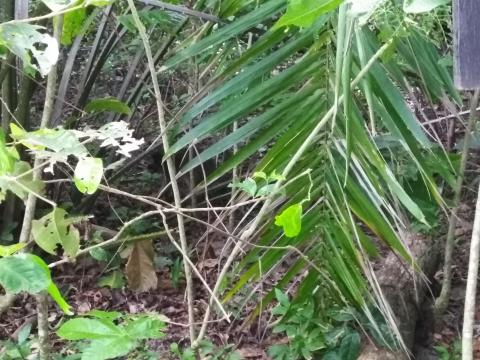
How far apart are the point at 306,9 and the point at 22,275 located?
55 centimetres

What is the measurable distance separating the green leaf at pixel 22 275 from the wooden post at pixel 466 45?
2.19 feet

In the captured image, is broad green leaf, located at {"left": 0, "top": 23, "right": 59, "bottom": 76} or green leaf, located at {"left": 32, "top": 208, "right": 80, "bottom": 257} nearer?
broad green leaf, located at {"left": 0, "top": 23, "right": 59, "bottom": 76}

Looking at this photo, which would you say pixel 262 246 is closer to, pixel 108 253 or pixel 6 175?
pixel 6 175

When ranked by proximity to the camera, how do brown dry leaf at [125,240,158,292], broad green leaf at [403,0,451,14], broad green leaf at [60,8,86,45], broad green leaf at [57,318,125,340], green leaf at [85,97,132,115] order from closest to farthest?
broad green leaf at [403,0,451,14] → broad green leaf at [57,318,125,340] → broad green leaf at [60,8,86,45] → green leaf at [85,97,132,115] → brown dry leaf at [125,240,158,292]

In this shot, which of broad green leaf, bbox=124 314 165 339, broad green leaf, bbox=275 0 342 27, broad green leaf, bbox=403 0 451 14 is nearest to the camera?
broad green leaf, bbox=275 0 342 27

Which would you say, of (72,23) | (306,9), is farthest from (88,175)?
(72,23)

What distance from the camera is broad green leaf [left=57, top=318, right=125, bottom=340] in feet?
3.66

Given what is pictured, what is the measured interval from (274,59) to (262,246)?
435 millimetres

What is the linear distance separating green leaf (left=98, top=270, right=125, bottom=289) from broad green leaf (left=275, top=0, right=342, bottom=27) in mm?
1788

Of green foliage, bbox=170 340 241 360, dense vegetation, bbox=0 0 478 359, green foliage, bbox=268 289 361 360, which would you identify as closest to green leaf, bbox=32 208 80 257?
dense vegetation, bbox=0 0 478 359

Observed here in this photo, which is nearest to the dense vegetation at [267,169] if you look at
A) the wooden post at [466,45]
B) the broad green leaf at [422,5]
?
the broad green leaf at [422,5]

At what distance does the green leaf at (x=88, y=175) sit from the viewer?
3.23 feet

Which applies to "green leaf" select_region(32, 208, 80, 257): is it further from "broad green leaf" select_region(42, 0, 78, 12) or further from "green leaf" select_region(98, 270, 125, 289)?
"green leaf" select_region(98, 270, 125, 289)

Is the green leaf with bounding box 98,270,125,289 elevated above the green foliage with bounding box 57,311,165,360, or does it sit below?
below
